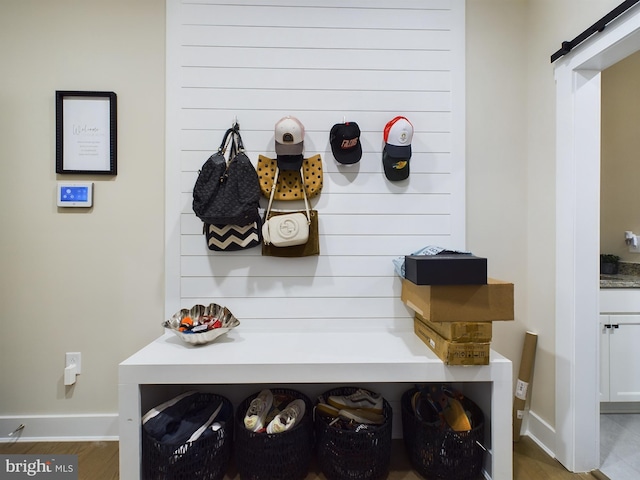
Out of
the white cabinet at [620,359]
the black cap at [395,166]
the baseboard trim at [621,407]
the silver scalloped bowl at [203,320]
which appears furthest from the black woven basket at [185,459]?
the baseboard trim at [621,407]

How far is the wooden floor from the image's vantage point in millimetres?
1452

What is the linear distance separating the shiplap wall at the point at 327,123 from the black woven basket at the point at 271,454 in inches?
21.0

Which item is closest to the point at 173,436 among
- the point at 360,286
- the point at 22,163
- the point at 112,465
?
the point at 112,465

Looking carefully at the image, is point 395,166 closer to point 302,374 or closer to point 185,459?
point 302,374

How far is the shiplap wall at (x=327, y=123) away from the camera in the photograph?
5.62 feet

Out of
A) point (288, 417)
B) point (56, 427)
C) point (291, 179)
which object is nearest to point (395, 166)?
point (291, 179)

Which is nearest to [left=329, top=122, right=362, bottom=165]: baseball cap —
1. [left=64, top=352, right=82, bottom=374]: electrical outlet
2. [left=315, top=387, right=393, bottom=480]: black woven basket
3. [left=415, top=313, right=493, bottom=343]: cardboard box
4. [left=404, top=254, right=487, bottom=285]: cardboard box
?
[left=404, top=254, right=487, bottom=285]: cardboard box

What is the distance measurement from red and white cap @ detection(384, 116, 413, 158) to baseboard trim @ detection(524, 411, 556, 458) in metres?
1.51

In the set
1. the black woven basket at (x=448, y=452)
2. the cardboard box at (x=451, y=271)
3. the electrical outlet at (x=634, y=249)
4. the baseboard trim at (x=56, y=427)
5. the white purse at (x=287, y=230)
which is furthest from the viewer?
the electrical outlet at (x=634, y=249)

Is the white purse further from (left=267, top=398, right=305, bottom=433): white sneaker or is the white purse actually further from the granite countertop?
the granite countertop

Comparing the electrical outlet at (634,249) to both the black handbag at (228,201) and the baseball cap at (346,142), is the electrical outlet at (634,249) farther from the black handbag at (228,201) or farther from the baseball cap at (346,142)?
the black handbag at (228,201)

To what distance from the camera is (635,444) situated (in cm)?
169

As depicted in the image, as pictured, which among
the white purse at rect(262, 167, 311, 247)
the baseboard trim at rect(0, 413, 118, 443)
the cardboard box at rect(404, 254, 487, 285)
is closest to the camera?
the cardboard box at rect(404, 254, 487, 285)

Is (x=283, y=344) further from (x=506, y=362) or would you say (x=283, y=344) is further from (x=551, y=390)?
(x=551, y=390)
